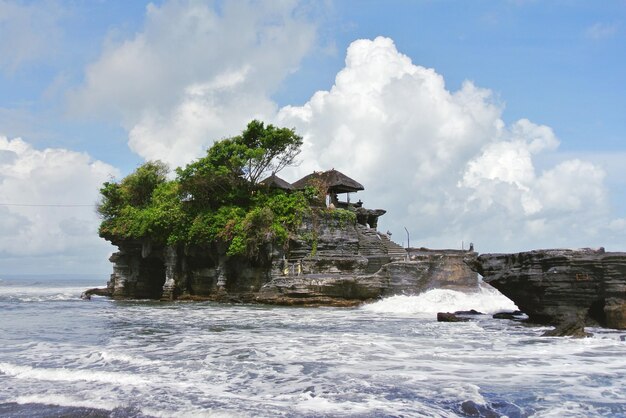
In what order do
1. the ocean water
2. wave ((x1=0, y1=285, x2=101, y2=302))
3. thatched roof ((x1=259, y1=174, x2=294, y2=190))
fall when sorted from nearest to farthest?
the ocean water, thatched roof ((x1=259, y1=174, x2=294, y2=190)), wave ((x1=0, y1=285, x2=101, y2=302))

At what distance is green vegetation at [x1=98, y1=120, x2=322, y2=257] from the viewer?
30.4 meters

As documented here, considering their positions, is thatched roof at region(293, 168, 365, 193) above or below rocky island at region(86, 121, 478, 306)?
above

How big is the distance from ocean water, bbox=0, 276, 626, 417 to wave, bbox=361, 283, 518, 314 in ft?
28.0

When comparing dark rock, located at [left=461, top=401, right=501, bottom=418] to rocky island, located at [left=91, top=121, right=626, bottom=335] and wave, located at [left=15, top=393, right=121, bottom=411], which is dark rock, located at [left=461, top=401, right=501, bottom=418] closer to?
wave, located at [left=15, top=393, right=121, bottom=411]

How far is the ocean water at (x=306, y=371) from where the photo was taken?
23.0 feet

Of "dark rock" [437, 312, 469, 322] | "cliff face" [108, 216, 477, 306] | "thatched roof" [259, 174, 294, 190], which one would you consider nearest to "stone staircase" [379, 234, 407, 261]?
"cliff face" [108, 216, 477, 306]

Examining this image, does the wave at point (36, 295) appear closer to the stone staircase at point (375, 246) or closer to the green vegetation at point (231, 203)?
the green vegetation at point (231, 203)

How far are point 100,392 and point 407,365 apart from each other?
5.33m

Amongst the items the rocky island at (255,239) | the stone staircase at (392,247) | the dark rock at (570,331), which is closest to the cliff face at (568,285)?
the dark rock at (570,331)

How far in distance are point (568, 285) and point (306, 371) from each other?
33.5 ft

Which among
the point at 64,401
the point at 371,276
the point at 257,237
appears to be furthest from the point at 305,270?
the point at 64,401

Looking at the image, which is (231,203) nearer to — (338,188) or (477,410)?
(338,188)

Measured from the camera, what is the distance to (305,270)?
29.8 m

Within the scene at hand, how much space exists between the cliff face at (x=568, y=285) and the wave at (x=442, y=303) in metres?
7.55
